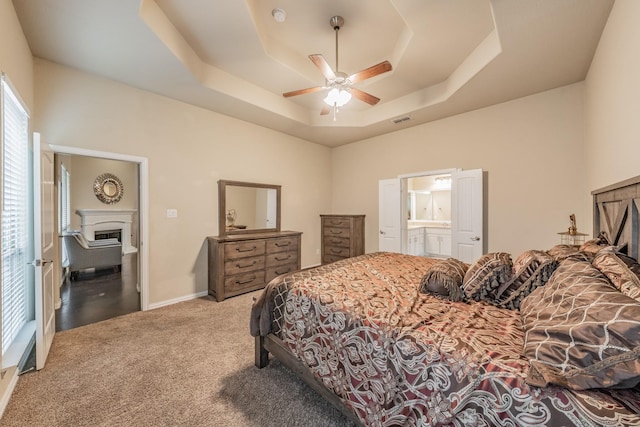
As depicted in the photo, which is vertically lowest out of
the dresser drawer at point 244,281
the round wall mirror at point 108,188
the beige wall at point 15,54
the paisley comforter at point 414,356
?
the dresser drawer at point 244,281

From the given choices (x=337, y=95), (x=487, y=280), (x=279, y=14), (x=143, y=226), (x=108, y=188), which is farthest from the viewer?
(x=108, y=188)

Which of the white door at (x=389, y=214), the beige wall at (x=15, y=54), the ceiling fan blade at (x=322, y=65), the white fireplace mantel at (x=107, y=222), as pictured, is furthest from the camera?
the white fireplace mantel at (x=107, y=222)

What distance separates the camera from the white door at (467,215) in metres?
3.84

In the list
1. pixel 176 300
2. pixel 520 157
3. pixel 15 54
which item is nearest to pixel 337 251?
pixel 176 300

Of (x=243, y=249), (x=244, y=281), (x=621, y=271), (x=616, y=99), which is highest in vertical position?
(x=616, y=99)

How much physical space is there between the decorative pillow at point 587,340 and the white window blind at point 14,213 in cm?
318

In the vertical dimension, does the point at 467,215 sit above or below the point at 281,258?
above

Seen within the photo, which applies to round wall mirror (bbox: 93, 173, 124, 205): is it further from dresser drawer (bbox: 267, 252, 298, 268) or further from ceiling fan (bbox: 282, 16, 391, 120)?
ceiling fan (bbox: 282, 16, 391, 120)

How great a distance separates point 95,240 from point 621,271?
8.35 m

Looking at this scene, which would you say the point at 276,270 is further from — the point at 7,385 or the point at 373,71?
the point at 373,71

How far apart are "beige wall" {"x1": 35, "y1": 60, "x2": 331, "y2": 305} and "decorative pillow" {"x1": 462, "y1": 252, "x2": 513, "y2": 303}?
364 centimetres

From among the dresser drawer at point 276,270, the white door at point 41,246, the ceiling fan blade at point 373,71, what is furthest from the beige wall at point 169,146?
the ceiling fan blade at point 373,71

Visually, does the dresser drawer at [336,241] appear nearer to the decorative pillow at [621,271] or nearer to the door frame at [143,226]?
the door frame at [143,226]

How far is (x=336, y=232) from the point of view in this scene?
5.61m
